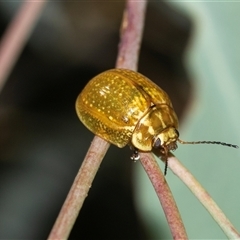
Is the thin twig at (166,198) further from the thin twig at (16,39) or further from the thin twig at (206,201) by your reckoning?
the thin twig at (16,39)

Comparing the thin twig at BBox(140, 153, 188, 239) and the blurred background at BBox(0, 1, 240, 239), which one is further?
the blurred background at BBox(0, 1, 240, 239)

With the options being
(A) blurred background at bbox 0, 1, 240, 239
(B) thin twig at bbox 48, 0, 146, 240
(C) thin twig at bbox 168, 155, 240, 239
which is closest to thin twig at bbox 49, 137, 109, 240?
(B) thin twig at bbox 48, 0, 146, 240

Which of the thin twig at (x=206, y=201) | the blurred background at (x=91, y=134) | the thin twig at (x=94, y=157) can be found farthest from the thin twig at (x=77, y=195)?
the blurred background at (x=91, y=134)

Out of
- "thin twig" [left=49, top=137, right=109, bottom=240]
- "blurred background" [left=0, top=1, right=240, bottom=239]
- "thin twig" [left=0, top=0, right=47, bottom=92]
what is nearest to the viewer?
"thin twig" [left=49, top=137, right=109, bottom=240]

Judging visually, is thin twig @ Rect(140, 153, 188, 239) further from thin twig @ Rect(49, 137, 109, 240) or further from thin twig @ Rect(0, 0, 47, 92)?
thin twig @ Rect(0, 0, 47, 92)

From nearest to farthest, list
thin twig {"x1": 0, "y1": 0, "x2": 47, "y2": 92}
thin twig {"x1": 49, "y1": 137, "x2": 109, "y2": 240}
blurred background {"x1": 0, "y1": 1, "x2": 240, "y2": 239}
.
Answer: thin twig {"x1": 49, "y1": 137, "x2": 109, "y2": 240}
thin twig {"x1": 0, "y1": 0, "x2": 47, "y2": 92}
blurred background {"x1": 0, "y1": 1, "x2": 240, "y2": 239}

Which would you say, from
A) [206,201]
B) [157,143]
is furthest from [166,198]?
[157,143]

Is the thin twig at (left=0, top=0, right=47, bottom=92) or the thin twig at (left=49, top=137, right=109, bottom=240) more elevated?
the thin twig at (left=0, top=0, right=47, bottom=92)
